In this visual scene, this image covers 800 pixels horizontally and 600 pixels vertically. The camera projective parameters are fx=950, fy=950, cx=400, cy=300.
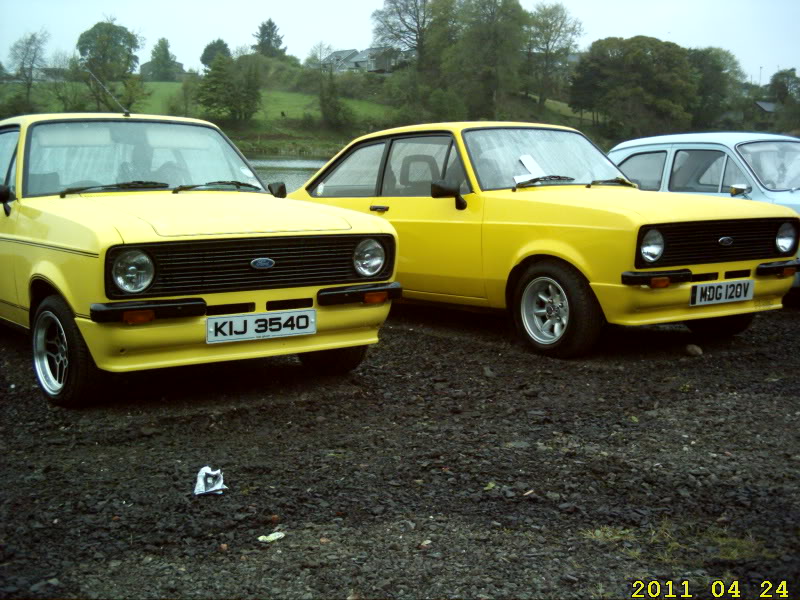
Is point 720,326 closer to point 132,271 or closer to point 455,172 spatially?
point 455,172

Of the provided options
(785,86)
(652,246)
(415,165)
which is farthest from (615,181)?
(785,86)

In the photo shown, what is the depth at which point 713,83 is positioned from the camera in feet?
140

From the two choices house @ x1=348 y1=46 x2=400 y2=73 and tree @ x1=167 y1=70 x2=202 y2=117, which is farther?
house @ x1=348 y1=46 x2=400 y2=73

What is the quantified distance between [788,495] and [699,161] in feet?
20.3

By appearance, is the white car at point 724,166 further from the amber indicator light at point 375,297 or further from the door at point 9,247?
the door at point 9,247

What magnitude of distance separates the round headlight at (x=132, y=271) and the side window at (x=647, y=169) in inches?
245

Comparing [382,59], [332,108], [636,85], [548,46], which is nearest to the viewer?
[332,108]

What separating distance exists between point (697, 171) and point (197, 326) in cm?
617

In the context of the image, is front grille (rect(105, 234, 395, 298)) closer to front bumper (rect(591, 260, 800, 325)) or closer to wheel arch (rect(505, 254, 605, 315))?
wheel arch (rect(505, 254, 605, 315))

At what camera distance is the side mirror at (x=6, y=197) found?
5.71 metres

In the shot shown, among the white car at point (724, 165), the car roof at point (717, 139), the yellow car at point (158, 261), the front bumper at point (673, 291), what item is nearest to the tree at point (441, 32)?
the car roof at point (717, 139)

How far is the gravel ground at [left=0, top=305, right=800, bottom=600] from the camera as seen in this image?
9.96 ft

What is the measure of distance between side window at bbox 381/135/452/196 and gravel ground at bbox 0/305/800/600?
175 centimetres

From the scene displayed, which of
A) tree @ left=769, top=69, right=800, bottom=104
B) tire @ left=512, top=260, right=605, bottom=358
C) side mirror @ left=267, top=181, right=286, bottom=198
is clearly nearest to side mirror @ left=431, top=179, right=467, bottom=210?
tire @ left=512, top=260, right=605, bottom=358
